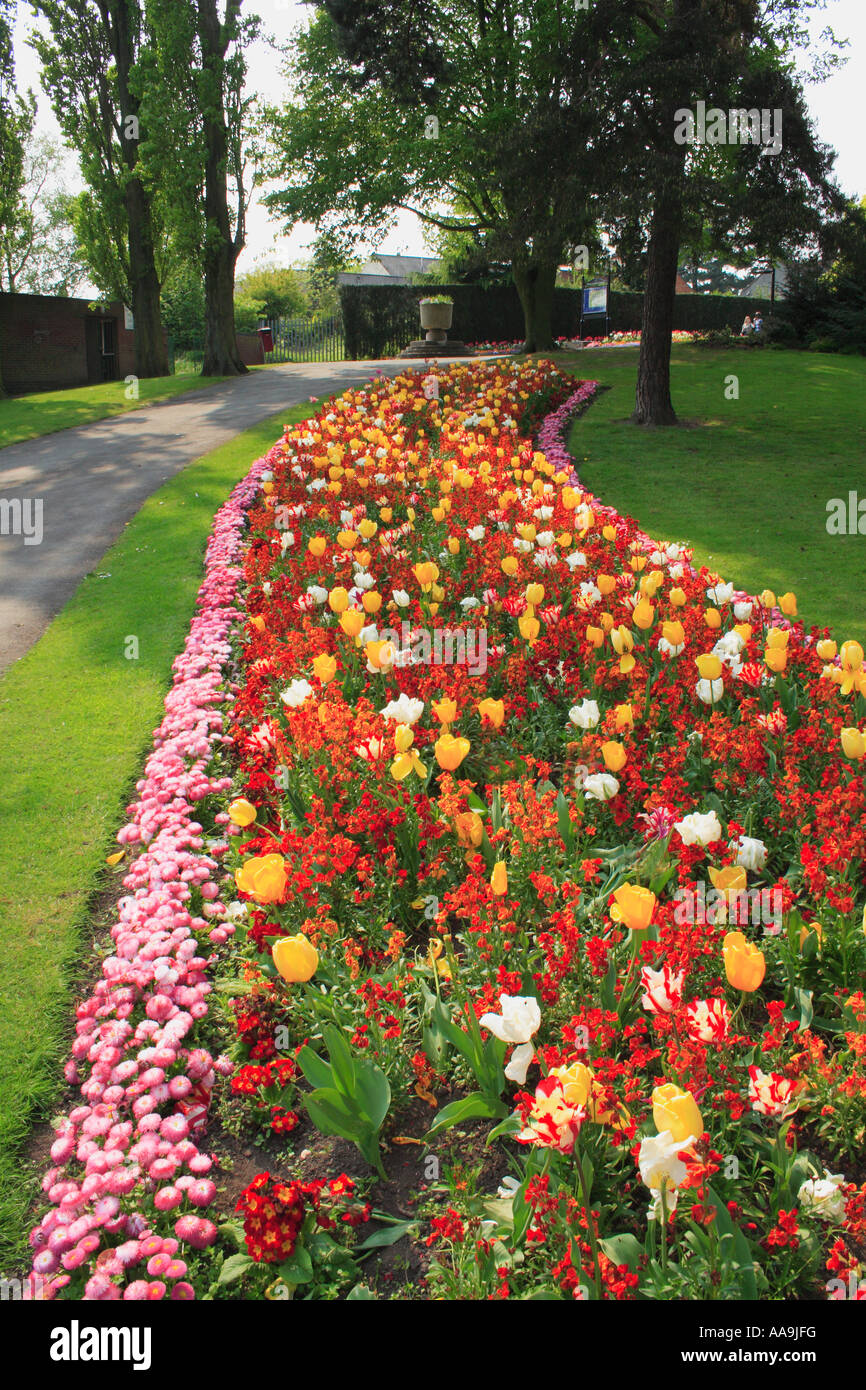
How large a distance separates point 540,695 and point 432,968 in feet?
6.19

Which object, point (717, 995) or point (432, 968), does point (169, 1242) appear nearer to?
point (432, 968)

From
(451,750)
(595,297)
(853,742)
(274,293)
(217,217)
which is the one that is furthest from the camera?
(274,293)

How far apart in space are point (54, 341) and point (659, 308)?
25.6 metres

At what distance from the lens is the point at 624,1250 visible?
6.63 feet

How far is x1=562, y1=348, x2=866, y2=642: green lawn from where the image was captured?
24.3 feet

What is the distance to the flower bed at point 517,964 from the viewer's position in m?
2.06

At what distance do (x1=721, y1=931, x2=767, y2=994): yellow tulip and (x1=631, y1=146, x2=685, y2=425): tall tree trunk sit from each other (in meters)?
11.7

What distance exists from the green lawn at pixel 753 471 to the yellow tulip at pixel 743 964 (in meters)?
4.34

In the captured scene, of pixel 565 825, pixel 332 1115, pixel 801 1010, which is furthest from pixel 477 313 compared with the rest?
pixel 332 1115

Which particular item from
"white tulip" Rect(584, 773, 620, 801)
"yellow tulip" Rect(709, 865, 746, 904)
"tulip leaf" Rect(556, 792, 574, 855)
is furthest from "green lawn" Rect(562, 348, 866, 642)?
"yellow tulip" Rect(709, 865, 746, 904)

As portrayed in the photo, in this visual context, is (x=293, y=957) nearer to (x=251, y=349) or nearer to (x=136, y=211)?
(x=136, y=211)

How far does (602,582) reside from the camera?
4.80 metres

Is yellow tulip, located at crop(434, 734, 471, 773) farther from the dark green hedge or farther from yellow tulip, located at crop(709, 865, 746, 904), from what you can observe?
the dark green hedge
